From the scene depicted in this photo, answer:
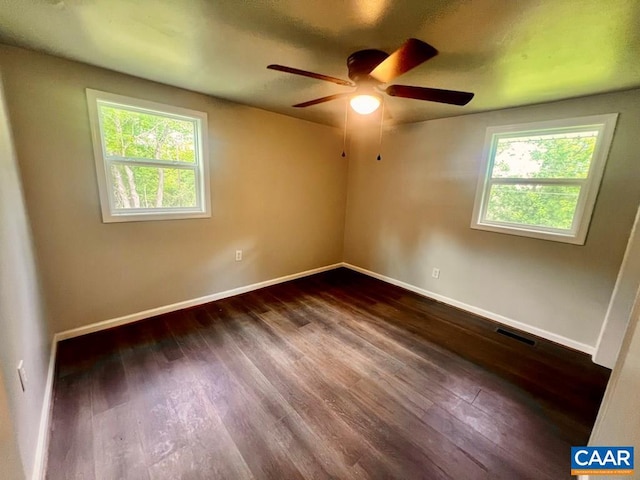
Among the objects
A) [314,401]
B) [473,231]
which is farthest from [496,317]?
[314,401]

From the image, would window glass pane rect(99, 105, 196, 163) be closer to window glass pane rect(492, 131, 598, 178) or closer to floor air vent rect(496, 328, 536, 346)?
window glass pane rect(492, 131, 598, 178)

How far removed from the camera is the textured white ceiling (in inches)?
49.1

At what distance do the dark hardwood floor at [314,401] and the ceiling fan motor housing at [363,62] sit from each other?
2.16 metres

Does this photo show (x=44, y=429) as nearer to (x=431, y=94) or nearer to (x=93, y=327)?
(x=93, y=327)

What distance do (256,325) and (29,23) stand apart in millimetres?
2626

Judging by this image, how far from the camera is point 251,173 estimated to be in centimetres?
312

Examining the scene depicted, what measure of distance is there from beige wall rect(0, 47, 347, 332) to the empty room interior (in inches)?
0.8

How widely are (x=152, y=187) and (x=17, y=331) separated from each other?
163cm

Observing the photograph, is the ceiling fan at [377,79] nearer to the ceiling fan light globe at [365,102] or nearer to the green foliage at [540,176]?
the ceiling fan light globe at [365,102]

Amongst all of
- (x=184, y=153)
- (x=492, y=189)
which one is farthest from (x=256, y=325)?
(x=492, y=189)

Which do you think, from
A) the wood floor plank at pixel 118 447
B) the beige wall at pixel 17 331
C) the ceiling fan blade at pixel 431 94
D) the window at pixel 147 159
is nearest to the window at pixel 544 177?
the ceiling fan blade at pixel 431 94

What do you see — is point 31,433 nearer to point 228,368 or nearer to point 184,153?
point 228,368

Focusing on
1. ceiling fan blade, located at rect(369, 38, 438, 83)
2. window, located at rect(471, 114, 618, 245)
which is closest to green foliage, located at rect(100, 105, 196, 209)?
ceiling fan blade, located at rect(369, 38, 438, 83)

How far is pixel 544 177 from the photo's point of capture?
2480mm
